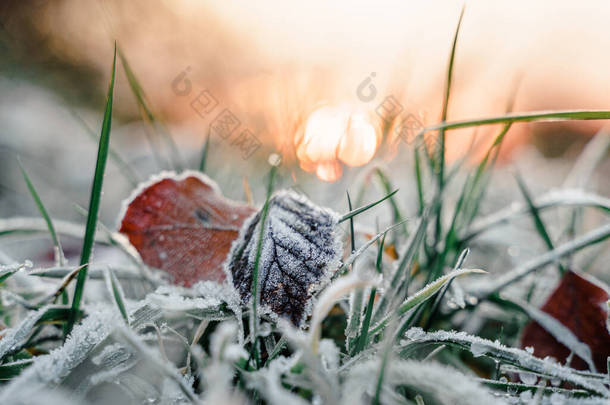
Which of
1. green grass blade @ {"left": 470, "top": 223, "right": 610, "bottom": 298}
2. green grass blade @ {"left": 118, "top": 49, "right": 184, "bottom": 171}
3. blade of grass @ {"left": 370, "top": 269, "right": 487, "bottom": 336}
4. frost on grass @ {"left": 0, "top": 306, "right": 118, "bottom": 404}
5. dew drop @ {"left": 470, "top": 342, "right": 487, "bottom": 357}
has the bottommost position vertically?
frost on grass @ {"left": 0, "top": 306, "right": 118, "bottom": 404}

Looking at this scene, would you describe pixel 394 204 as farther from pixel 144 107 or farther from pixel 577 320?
pixel 144 107

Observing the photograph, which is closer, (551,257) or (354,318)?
(354,318)

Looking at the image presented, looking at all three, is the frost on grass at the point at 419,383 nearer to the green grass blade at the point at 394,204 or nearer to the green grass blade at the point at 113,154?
the green grass blade at the point at 394,204

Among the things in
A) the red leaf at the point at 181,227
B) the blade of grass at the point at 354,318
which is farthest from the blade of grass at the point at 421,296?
the red leaf at the point at 181,227

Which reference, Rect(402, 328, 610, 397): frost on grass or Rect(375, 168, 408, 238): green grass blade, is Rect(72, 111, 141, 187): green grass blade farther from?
Rect(402, 328, 610, 397): frost on grass

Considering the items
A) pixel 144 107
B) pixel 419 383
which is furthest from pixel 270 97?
pixel 419 383

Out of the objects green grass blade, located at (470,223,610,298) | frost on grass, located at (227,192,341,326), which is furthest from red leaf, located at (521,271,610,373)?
frost on grass, located at (227,192,341,326)
